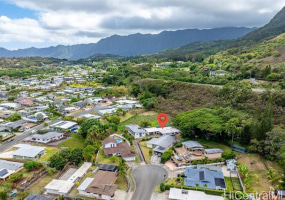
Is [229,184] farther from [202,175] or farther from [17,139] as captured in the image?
[17,139]

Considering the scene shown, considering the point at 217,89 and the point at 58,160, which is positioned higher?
the point at 217,89

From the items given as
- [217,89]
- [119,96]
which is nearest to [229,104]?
[217,89]

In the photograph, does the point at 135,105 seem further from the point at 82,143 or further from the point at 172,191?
the point at 172,191

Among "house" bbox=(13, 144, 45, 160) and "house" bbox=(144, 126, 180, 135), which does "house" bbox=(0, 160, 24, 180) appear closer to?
"house" bbox=(13, 144, 45, 160)

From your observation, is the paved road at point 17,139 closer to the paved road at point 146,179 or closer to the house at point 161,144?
the paved road at point 146,179

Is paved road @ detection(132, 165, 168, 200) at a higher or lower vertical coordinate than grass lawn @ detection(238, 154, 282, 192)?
lower

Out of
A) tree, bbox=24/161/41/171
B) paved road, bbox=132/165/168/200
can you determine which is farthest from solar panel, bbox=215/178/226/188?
tree, bbox=24/161/41/171

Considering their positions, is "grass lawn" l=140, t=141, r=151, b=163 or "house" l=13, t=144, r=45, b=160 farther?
"house" l=13, t=144, r=45, b=160
